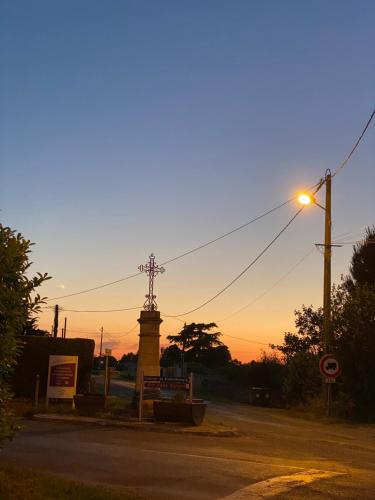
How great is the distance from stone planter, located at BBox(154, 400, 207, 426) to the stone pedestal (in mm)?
1646

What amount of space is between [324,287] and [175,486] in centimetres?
1767

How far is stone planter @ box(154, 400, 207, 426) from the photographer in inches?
767

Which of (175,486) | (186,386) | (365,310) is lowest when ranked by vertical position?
(175,486)

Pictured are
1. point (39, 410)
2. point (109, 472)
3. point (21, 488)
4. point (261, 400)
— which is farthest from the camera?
point (261, 400)

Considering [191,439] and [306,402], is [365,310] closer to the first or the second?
[306,402]

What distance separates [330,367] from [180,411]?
744cm

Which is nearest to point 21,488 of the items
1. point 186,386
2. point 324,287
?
point 186,386

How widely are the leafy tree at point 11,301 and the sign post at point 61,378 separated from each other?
17.8 metres

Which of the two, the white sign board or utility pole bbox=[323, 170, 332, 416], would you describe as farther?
utility pole bbox=[323, 170, 332, 416]

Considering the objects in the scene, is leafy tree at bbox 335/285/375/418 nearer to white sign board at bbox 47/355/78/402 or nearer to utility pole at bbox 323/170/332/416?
utility pole at bbox 323/170/332/416

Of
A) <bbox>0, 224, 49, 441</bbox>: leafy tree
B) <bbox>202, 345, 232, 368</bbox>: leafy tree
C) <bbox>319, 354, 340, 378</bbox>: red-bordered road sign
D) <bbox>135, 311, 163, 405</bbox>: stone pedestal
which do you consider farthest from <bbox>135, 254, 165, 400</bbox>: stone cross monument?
<bbox>202, 345, 232, 368</bbox>: leafy tree

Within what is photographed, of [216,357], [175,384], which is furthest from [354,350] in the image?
[216,357]

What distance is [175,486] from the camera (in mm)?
10039

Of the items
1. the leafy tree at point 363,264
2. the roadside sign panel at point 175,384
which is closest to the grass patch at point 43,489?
the roadside sign panel at point 175,384
